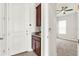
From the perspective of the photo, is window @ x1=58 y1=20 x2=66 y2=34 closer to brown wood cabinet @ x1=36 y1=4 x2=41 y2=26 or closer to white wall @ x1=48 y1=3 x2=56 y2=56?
white wall @ x1=48 y1=3 x2=56 y2=56

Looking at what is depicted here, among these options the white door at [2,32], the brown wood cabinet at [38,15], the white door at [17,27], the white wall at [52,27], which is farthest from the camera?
the brown wood cabinet at [38,15]

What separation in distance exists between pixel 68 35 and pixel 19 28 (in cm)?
189

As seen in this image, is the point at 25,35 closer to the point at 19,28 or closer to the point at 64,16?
the point at 19,28

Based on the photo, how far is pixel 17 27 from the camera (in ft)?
15.4

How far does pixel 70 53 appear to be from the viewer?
131 inches

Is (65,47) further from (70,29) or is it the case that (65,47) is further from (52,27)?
(52,27)

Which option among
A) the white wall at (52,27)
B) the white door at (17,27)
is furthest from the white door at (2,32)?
the white wall at (52,27)

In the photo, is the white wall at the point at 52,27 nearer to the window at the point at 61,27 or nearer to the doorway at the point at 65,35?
the doorway at the point at 65,35

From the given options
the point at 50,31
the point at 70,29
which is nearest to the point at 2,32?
the point at 50,31

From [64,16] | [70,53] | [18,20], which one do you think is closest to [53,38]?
[70,53]

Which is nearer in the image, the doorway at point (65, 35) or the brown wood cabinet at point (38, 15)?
the doorway at point (65, 35)

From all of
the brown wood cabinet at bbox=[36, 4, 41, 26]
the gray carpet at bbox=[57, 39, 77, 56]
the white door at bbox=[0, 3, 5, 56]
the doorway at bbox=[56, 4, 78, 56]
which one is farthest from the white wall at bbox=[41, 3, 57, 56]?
the brown wood cabinet at bbox=[36, 4, 41, 26]

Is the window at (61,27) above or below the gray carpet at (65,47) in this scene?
above

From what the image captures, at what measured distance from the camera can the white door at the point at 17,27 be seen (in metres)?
4.28
